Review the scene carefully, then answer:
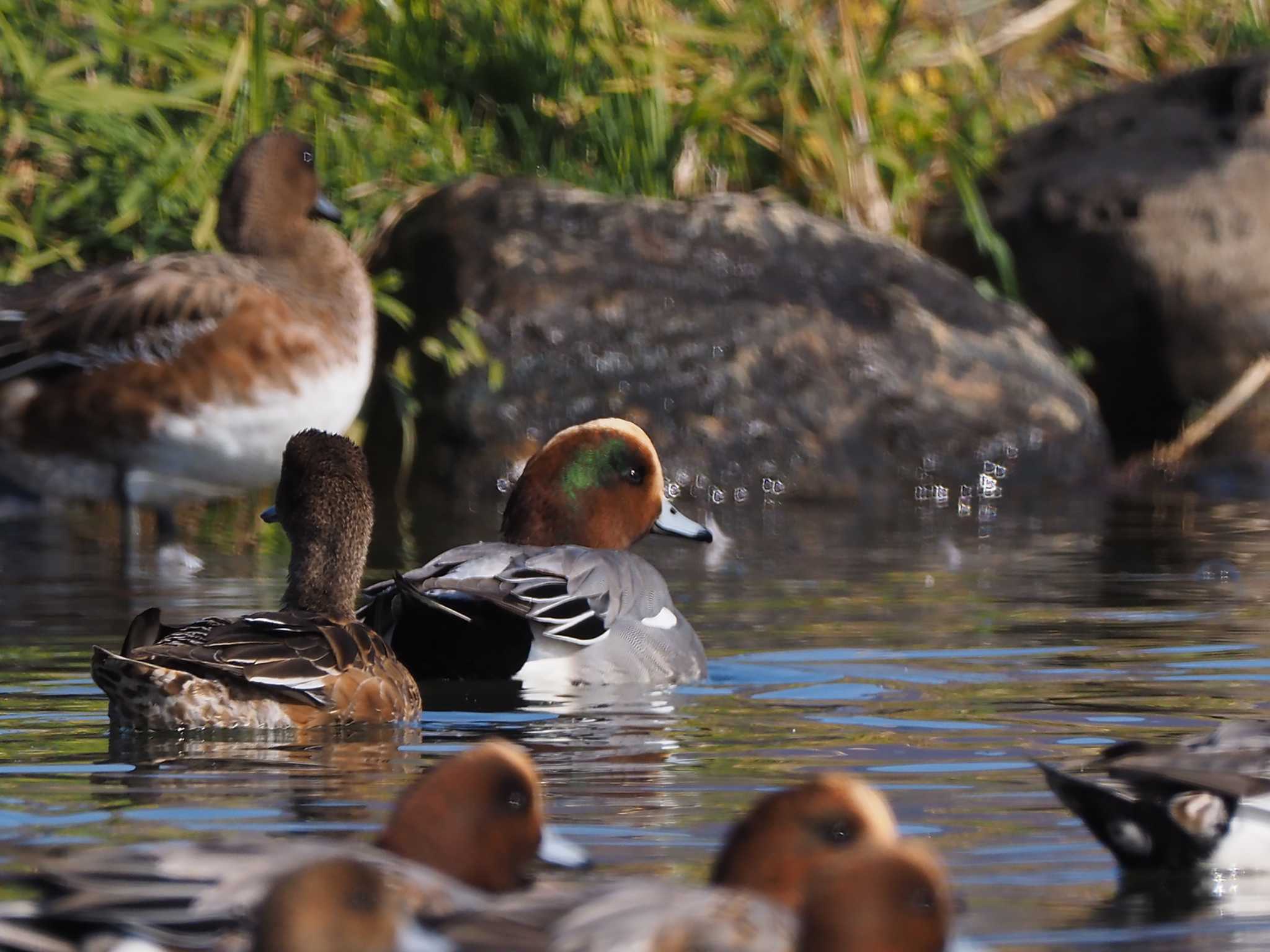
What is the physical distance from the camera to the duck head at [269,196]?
348 inches

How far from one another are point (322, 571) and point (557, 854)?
2.53m

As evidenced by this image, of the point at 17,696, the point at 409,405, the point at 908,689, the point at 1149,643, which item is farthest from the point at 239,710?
the point at 409,405

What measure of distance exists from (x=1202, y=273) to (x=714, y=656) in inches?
281

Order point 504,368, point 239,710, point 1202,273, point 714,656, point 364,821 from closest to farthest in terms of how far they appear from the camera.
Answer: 1. point 364,821
2. point 239,710
3. point 714,656
4. point 504,368
5. point 1202,273

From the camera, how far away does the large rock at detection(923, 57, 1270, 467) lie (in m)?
12.8

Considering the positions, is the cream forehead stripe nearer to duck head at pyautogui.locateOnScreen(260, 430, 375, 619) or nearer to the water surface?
the water surface

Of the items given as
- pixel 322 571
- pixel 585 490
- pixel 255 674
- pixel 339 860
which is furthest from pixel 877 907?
pixel 585 490

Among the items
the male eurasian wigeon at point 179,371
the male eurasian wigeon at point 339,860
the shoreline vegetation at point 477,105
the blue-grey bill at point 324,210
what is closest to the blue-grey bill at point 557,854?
the male eurasian wigeon at point 339,860

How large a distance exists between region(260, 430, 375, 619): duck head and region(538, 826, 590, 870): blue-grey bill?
7.80 ft

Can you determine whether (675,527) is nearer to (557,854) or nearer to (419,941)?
(557,854)

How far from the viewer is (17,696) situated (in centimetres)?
550

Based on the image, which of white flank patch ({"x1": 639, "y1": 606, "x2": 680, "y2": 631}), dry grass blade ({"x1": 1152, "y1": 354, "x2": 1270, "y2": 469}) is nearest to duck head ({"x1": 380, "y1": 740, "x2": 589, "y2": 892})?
white flank patch ({"x1": 639, "y1": 606, "x2": 680, "y2": 631})

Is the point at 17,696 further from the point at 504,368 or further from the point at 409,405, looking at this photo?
the point at 504,368

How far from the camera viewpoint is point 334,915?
2408mm
